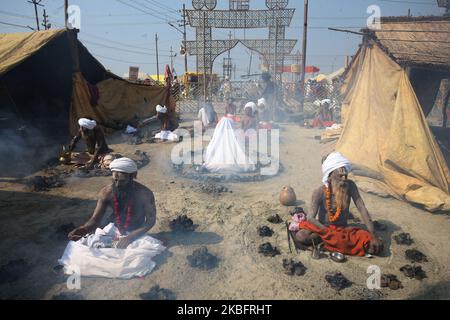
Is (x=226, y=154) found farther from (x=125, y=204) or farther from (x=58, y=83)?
(x=58, y=83)

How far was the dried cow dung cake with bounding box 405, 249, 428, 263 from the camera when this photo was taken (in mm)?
4352

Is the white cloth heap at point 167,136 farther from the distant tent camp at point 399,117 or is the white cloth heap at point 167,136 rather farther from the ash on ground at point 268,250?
the ash on ground at point 268,250

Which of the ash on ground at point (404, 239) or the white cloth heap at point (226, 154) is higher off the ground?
the white cloth heap at point (226, 154)

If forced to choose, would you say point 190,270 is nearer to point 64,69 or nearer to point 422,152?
point 422,152

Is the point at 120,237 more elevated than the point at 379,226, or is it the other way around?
the point at 120,237

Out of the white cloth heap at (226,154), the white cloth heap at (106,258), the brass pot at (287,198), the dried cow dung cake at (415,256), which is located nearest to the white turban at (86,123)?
the white cloth heap at (226,154)

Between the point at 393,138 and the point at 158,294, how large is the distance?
18.9ft

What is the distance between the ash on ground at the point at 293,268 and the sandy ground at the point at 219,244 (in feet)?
0.24

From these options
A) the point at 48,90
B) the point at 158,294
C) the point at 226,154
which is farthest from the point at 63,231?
the point at 48,90

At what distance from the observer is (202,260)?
420 cm

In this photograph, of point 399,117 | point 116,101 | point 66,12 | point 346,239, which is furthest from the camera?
point 116,101

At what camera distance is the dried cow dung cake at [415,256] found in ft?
14.3

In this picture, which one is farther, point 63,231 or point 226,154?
point 226,154

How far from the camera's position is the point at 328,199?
14.8 feet
